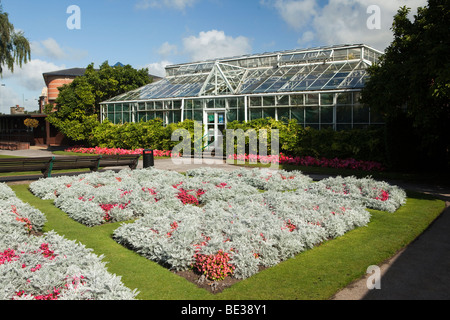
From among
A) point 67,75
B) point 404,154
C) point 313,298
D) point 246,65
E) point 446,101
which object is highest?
point 67,75

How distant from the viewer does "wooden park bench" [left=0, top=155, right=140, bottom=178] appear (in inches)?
451

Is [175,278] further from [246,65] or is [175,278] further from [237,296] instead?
[246,65]

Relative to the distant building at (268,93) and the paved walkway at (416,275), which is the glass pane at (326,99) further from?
the paved walkway at (416,275)

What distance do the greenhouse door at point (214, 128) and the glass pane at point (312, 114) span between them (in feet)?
20.2

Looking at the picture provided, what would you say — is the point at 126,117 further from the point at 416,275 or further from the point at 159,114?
the point at 416,275

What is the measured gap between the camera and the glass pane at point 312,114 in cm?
2017

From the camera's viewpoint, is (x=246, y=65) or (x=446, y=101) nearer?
(x=446, y=101)

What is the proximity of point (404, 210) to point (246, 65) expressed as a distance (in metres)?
21.9

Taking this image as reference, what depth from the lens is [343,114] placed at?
19281mm

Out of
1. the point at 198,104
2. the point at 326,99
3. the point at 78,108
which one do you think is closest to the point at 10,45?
the point at 78,108
